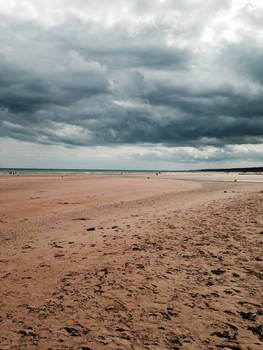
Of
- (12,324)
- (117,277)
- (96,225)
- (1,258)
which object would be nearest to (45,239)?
(1,258)

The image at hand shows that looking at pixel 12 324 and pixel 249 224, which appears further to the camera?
pixel 249 224

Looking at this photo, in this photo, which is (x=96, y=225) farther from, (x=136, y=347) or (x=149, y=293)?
(x=136, y=347)

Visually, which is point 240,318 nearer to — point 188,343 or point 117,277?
point 188,343

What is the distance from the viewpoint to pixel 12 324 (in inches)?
131

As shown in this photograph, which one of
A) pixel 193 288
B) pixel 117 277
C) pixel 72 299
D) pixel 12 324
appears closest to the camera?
pixel 12 324

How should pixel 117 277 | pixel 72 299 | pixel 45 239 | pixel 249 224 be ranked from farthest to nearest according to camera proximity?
1. pixel 249 224
2. pixel 45 239
3. pixel 117 277
4. pixel 72 299

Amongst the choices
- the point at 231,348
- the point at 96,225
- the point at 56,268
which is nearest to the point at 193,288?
the point at 231,348

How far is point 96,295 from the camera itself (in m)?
4.11

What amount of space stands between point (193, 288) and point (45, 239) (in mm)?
5493

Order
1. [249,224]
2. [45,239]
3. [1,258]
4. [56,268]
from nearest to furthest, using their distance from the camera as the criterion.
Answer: [56,268], [1,258], [45,239], [249,224]

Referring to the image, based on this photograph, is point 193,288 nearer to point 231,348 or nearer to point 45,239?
point 231,348

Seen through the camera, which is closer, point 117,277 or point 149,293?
point 149,293

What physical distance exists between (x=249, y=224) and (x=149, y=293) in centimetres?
687

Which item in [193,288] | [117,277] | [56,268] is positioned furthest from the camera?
[56,268]
